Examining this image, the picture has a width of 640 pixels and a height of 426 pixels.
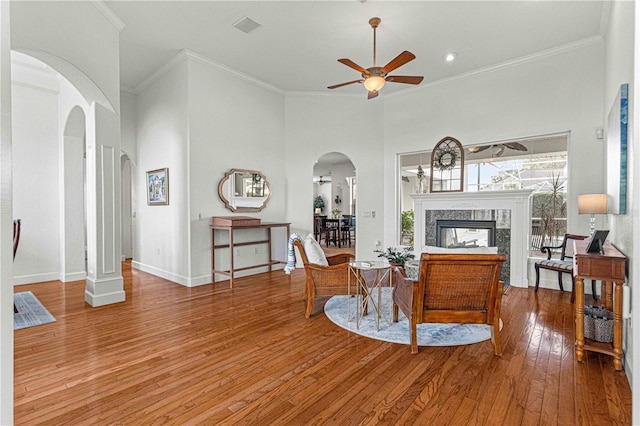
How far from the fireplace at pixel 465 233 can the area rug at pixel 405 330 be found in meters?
2.48

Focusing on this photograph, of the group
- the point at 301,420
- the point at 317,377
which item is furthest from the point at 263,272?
the point at 301,420

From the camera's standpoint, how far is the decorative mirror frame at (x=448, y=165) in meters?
5.69

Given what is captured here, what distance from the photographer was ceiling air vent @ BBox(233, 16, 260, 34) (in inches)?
159

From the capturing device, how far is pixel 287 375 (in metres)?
2.35

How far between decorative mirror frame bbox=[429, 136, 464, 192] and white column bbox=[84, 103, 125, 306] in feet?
16.6

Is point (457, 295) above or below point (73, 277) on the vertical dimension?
above

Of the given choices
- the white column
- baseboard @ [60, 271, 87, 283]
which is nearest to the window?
the white column

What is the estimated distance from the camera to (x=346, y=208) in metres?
12.7

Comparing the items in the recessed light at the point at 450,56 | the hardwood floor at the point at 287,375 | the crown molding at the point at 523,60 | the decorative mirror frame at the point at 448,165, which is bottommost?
the hardwood floor at the point at 287,375

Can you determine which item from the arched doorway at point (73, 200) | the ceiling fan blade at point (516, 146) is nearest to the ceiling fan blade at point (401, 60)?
the ceiling fan blade at point (516, 146)

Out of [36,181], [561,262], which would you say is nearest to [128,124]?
[36,181]

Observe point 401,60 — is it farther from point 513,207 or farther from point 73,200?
point 73,200

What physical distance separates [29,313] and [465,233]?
622 centimetres

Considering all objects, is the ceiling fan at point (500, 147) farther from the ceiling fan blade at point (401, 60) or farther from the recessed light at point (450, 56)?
the ceiling fan blade at point (401, 60)
